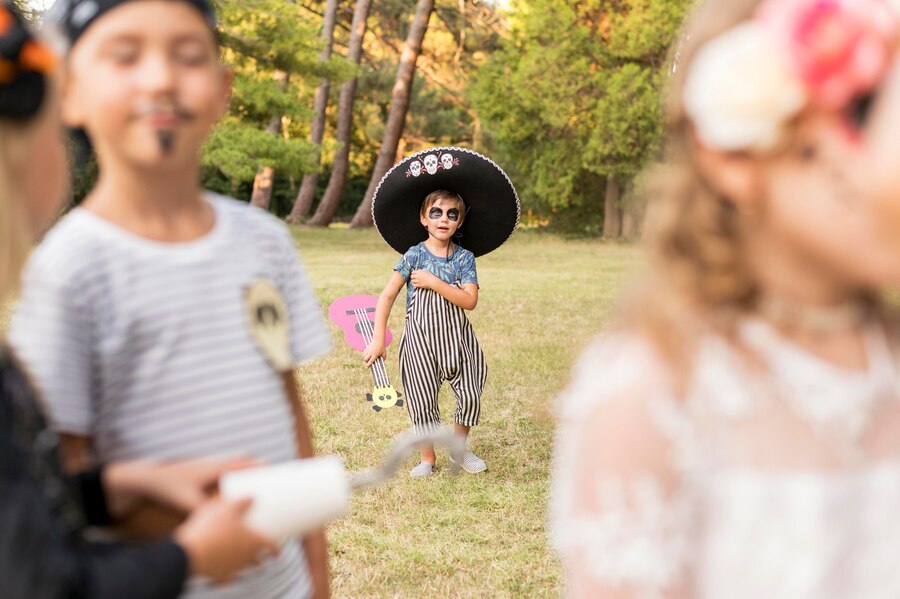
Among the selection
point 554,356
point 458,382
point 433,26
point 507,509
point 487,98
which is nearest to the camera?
point 507,509

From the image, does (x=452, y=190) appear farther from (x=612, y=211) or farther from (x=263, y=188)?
(x=263, y=188)

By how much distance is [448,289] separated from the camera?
17.1 ft

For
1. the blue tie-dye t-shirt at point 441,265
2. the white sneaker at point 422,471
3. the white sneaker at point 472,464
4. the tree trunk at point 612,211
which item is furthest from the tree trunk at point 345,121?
the white sneaker at point 422,471

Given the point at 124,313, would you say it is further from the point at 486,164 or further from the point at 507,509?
the point at 486,164

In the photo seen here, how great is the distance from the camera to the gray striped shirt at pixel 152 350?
144 cm

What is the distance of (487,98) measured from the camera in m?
26.8

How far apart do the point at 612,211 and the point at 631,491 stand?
26.7m

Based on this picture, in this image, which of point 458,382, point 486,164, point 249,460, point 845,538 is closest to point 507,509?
point 458,382

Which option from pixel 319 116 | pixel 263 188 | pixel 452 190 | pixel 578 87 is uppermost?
pixel 578 87

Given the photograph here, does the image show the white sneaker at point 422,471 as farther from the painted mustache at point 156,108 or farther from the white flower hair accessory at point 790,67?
the white flower hair accessory at point 790,67

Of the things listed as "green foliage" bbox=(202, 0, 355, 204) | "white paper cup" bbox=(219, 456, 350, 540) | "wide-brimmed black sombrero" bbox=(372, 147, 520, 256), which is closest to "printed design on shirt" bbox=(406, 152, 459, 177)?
"wide-brimmed black sombrero" bbox=(372, 147, 520, 256)

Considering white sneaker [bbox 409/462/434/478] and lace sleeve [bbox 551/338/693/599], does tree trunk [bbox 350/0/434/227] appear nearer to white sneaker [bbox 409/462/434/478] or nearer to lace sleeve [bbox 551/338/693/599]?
white sneaker [bbox 409/462/434/478]

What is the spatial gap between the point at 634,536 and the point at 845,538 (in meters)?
0.26

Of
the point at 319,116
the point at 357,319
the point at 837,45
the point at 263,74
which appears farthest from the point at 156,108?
the point at 319,116
